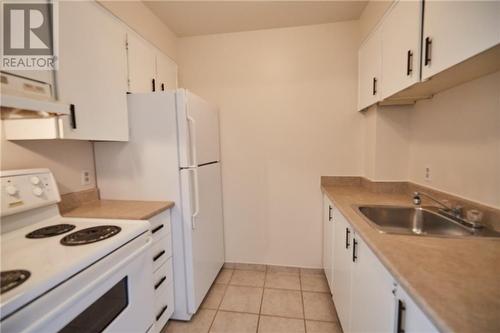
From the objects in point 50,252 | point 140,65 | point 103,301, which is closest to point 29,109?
point 50,252

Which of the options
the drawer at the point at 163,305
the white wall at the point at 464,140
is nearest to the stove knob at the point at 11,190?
the drawer at the point at 163,305

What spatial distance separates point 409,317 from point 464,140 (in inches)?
47.8

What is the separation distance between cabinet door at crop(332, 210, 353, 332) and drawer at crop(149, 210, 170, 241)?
4.16 feet

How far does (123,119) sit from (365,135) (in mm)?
2184

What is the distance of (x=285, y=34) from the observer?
2.37m

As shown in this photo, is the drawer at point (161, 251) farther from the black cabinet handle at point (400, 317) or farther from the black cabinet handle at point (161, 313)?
the black cabinet handle at point (400, 317)

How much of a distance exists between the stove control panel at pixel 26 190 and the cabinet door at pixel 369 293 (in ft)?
5.92

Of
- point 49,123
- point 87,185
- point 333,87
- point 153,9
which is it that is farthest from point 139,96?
point 333,87

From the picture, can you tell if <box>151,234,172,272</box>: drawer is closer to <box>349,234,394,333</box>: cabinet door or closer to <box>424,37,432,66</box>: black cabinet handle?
<box>349,234,394,333</box>: cabinet door

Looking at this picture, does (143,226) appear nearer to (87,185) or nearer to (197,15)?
(87,185)

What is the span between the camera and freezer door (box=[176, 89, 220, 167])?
1.68 meters

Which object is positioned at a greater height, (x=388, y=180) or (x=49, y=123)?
(x=49, y=123)

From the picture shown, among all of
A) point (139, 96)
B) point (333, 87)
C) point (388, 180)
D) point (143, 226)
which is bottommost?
point (143, 226)

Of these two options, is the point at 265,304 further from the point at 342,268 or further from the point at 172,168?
the point at 172,168
